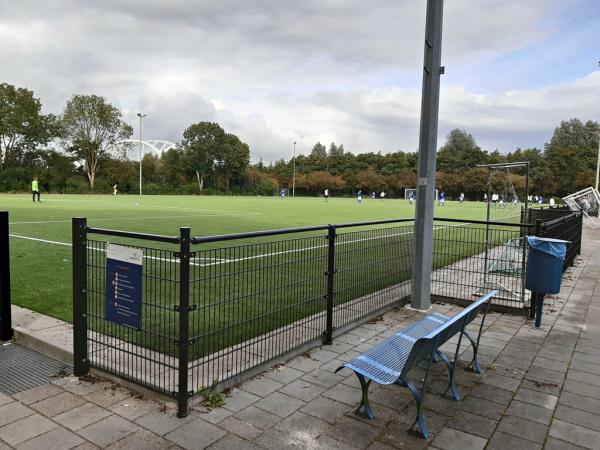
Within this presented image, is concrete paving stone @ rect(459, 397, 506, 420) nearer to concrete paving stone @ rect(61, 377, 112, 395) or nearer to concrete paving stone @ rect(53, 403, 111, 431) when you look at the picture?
concrete paving stone @ rect(53, 403, 111, 431)

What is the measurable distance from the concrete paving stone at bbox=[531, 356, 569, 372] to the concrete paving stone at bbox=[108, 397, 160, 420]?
147 inches

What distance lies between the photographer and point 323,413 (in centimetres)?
359

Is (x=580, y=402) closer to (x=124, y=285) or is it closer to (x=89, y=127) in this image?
(x=124, y=285)

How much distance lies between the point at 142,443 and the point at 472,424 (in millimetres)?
2356

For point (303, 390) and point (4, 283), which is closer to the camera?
point (303, 390)

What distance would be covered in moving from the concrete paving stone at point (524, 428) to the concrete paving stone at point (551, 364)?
1390 mm

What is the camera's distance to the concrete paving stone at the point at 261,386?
3.92 meters

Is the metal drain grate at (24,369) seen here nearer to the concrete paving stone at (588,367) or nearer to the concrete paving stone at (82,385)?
the concrete paving stone at (82,385)

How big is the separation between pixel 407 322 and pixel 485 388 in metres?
2.09

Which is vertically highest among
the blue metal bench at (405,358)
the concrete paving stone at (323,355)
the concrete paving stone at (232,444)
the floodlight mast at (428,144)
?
the floodlight mast at (428,144)

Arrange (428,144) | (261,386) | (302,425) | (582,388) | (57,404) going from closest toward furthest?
(302,425), (57,404), (261,386), (582,388), (428,144)

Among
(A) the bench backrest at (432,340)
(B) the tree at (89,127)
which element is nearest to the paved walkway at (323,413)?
(A) the bench backrest at (432,340)

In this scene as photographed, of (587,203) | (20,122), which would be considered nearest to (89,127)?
(20,122)

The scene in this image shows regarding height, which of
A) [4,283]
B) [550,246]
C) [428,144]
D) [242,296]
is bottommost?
[4,283]
